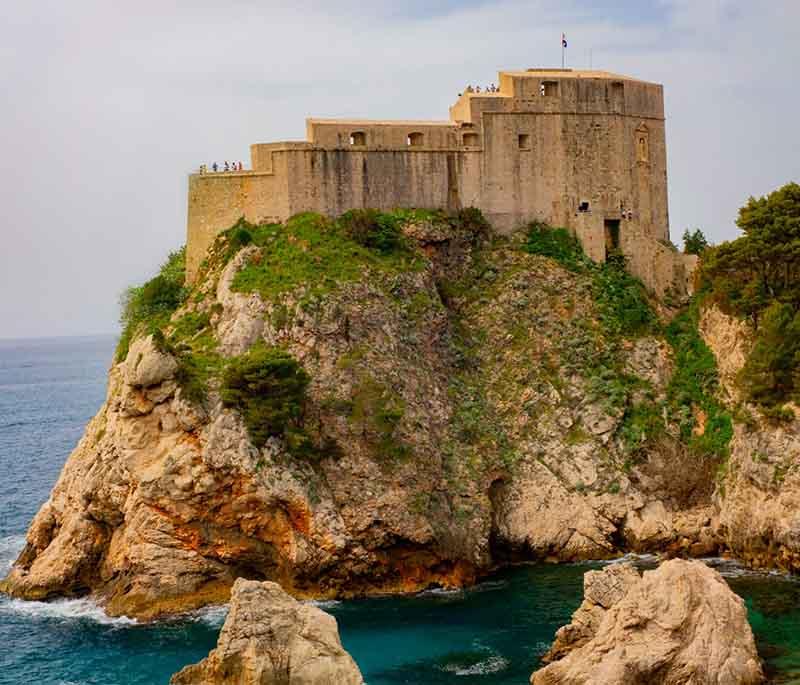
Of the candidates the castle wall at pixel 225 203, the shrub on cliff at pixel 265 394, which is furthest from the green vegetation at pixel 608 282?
the shrub on cliff at pixel 265 394

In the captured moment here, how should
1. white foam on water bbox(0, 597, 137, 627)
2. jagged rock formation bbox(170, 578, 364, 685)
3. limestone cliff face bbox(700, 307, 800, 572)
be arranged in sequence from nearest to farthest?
jagged rock formation bbox(170, 578, 364, 685) → white foam on water bbox(0, 597, 137, 627) → limestone cliff face bbox(700, 307, 800, 572)

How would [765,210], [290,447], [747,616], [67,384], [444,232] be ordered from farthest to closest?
[67,384] < [444,232] < [765,210] < [290,447] < [747,616]

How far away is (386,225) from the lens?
187 ft

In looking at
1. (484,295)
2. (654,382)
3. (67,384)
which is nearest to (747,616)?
(654,382)

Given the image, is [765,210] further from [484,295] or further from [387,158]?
[387,158]

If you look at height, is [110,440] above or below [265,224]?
below

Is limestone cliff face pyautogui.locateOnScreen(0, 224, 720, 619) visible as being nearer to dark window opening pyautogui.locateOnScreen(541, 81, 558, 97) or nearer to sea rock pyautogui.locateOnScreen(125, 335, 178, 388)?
sea rock pyautogui.locateOnScreen(125, 335, 178, 388)

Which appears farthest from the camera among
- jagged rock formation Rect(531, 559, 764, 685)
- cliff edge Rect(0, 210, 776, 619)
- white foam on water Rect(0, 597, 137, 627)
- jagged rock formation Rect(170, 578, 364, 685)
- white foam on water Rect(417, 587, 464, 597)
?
white foam on water Rect(417, 587, 464, 597)

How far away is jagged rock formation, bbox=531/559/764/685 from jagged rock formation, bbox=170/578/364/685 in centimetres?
623

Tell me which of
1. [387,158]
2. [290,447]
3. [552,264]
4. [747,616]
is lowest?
[747,616]

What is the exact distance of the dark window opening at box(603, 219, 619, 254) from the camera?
61531mm

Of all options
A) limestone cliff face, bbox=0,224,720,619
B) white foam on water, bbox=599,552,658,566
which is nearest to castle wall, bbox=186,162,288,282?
limestone cliff face, bbox=0,224,720,619

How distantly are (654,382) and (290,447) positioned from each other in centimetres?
1683

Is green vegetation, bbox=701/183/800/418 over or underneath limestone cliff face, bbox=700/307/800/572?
over
